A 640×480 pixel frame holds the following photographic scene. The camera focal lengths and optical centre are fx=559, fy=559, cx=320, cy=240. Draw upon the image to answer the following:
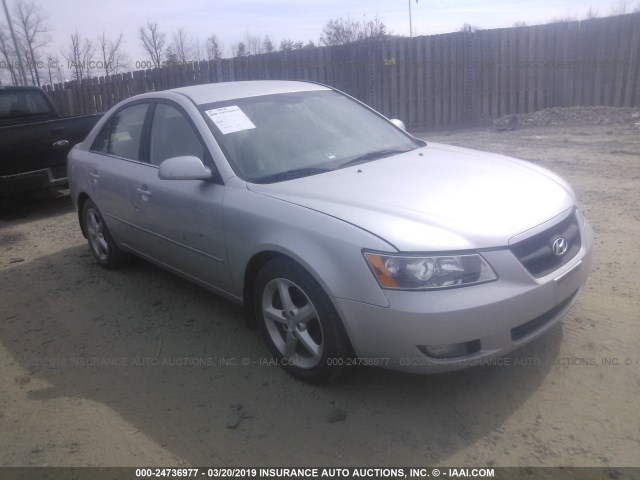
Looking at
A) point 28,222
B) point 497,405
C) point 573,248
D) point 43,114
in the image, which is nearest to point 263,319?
point 497,405

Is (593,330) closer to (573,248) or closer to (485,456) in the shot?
(573,248)

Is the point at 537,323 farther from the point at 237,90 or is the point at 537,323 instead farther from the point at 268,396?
the point at 237,90

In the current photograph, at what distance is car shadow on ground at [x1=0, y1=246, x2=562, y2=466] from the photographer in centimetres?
273

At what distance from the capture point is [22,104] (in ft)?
31.7

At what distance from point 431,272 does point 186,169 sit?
172 centimetres

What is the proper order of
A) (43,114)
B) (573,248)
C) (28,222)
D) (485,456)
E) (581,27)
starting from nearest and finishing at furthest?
(485,456)
(573,248)
(28,222)
(43,114)
(581,27)

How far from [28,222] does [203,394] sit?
19.3 ft

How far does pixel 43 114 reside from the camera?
989cm

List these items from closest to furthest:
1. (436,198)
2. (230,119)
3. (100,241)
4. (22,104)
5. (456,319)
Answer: (456,319) → (436,198) → (230,119) → (100,241) → (22,104)

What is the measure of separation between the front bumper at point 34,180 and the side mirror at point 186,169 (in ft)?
17.1

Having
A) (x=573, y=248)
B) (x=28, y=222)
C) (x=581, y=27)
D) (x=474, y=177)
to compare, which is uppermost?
(x=581, y=27)

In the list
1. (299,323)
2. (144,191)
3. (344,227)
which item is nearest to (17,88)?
(144,191)

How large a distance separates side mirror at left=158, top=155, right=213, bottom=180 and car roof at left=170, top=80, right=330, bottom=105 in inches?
26.2

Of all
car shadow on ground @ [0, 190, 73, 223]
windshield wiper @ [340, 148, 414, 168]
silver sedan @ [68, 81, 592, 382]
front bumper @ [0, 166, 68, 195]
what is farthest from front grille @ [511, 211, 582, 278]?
car shadow on ground @ [0, 190, 73, 223]
